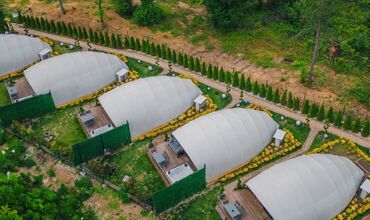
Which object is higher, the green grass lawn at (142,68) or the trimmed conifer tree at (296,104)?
the green grass lawn at (142,68)

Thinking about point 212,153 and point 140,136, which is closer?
point 212,153

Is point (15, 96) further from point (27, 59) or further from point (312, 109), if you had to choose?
point (312, 109)

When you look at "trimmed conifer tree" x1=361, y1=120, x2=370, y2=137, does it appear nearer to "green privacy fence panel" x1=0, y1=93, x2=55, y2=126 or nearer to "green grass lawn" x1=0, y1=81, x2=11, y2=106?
"green privacy fence panel" x1=0, y1=93, x2=55, y2=126

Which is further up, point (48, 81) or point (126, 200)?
point (48, 81)

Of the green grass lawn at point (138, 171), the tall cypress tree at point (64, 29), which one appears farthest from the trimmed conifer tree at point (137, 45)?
the green grass lawn at point (138, 171)

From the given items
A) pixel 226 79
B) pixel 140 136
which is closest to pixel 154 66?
pixel 226 79

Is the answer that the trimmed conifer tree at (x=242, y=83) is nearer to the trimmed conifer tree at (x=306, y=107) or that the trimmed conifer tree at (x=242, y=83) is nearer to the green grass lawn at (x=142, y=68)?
the trimmed conifer tree at (x=306, y=107)

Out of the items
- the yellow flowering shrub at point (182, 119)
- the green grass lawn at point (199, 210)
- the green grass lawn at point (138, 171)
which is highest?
the yellow flowering shrub at point (182, 119)
